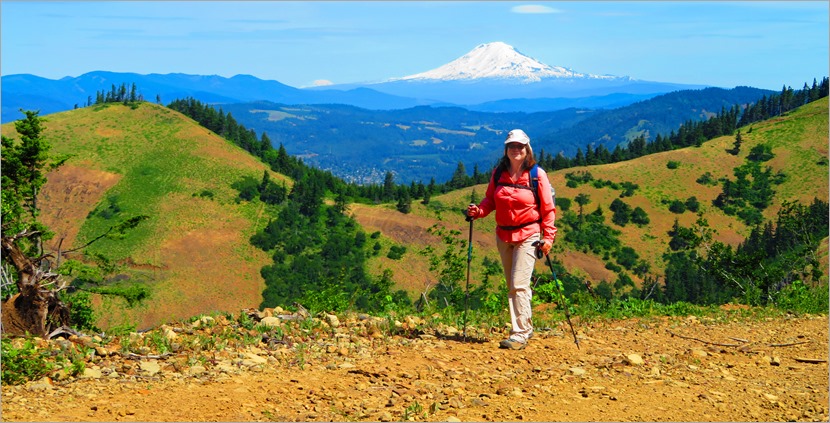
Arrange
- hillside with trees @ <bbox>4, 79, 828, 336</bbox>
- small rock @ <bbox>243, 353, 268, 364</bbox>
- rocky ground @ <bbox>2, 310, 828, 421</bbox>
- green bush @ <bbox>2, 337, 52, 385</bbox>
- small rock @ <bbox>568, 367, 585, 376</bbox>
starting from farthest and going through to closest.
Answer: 1. hillside with trees @ <bbox>4, 79, 828, 336</bbox>
2. small rock @ <bbox>243, 353, 268, 364</bbox>
3. small rock @ <bbox>568, 367, 585, 376</bbox>
4. green bush @ <bbox>2, 337, 52, 385</bbox>
5. rocky ground @ <bbox>2, 310, 828, 421</bbox>

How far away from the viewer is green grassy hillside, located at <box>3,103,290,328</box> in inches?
3664

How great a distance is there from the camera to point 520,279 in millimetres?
9352

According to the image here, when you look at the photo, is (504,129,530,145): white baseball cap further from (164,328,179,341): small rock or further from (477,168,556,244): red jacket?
(164,328,179,341): small rock

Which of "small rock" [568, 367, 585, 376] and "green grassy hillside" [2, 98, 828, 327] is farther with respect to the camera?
"green grassy hillside" [2, 98, 828, 327]

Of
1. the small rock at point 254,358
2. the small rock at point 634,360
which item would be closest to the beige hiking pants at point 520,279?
the small rock at point 634,360

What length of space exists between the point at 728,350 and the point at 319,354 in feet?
17.4

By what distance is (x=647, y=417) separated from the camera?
22.0 feet

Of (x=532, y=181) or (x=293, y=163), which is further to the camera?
(x=293, y=163)

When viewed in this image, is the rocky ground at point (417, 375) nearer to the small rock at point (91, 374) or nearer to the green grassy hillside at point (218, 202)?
the small rock at point (91, 374)

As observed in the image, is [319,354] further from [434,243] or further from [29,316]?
[434,243]

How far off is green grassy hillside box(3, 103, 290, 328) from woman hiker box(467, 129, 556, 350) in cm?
7390

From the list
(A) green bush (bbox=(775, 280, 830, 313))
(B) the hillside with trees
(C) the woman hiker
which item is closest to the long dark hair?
(C) the woman hiker

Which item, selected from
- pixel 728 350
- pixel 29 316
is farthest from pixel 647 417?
pixel 29 316

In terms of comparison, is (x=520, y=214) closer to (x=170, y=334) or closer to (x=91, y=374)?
(x=170, y=334)
